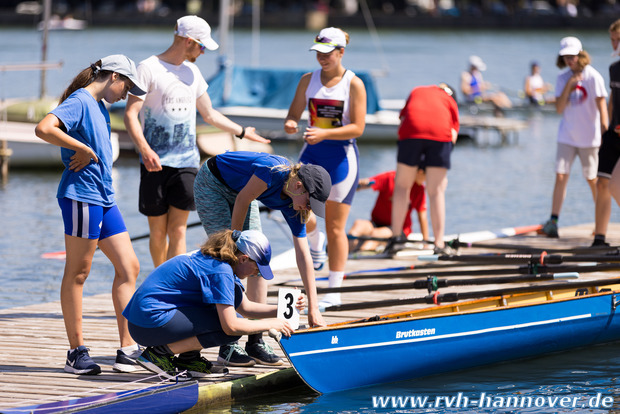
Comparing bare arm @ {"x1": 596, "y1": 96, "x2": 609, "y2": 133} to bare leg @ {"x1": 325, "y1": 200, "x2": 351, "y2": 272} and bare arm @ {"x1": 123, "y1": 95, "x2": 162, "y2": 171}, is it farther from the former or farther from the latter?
bare arm @ {"x1": 123, "y1": 95, "x2": 162, "y2": 171}

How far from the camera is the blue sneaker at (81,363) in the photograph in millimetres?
6062

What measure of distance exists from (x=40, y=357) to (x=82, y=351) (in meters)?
0.62

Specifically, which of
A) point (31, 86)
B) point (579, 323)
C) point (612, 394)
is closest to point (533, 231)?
point (579, 323)

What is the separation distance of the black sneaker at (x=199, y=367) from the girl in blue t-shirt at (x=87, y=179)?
22.5 inches

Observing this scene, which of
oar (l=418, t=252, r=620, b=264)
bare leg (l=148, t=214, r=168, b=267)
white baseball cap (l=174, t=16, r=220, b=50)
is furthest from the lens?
oar (l=418, t=252, r=620, b=264)

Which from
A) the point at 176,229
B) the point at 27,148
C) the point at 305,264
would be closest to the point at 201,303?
the point at 305,264

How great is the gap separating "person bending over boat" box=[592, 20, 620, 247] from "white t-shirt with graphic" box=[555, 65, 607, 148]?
331 millimetres

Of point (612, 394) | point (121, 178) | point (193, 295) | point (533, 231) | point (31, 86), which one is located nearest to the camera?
point (193, 295)

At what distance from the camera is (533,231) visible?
11859 mm

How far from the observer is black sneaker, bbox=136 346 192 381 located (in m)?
5.90

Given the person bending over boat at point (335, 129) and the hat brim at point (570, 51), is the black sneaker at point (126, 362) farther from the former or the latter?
the hat brim at point (570, 51)

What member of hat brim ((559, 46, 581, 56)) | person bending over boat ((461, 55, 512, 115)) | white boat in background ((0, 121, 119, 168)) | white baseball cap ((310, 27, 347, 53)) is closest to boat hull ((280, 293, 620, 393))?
white baseball cap ((310, 27, 347, 53))

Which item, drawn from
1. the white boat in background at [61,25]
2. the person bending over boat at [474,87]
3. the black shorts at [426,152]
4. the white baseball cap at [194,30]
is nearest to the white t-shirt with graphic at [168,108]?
the white baseball cap at [194,30]

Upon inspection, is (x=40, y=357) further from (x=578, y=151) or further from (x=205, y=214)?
(x=578, y=151)
